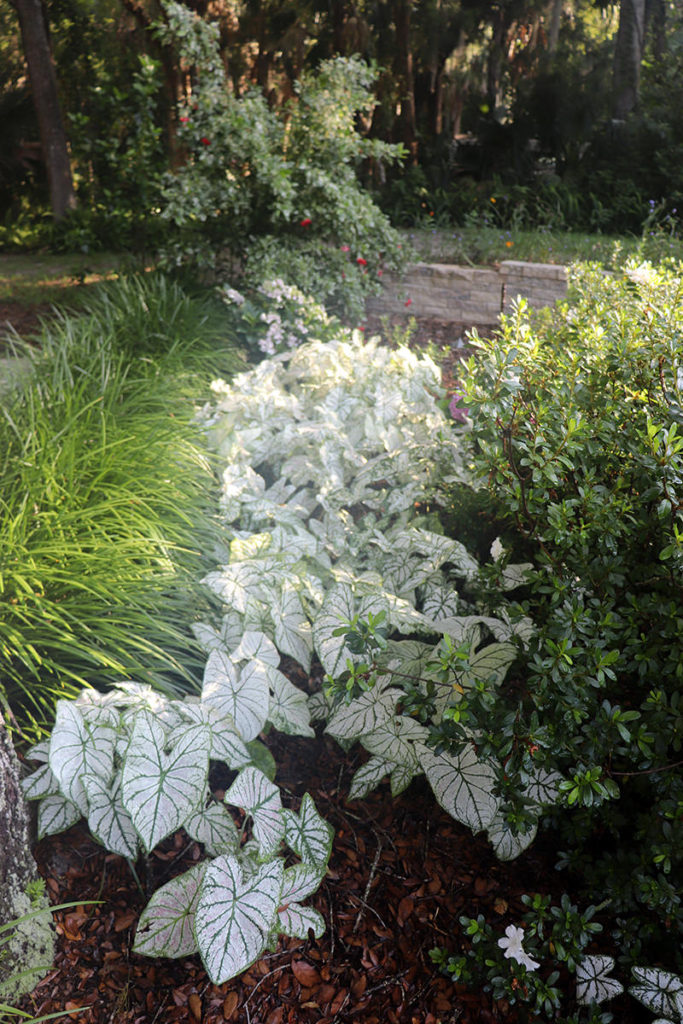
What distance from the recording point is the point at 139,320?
12.8 feet

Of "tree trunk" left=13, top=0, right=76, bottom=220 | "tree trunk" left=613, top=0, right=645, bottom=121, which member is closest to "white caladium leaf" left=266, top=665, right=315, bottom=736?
"tree trunk" left=13, top=0, right=76, bottom=220

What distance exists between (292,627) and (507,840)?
69 cm

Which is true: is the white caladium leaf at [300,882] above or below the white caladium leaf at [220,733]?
below

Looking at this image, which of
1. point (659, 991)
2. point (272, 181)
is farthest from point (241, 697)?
point (272, 181)

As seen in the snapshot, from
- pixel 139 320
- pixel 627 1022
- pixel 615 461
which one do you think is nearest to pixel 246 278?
pixel 139 320

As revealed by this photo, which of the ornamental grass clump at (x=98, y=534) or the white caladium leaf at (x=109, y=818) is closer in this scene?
the white caladium leaf at (x=109, y=818)

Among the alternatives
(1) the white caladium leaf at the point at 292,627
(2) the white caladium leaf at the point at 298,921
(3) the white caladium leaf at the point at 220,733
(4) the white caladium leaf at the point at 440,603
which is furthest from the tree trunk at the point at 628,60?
(2) the white caladium leaf at the point at 298,921

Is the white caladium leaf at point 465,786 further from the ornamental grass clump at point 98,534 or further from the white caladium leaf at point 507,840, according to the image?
the ornamental grass clump at point 98,534

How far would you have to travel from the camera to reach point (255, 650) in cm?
170

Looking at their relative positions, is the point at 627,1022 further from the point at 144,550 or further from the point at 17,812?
the point at 144,550

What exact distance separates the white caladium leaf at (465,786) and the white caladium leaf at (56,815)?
73 centimetres

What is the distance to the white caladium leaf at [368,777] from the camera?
1638mm

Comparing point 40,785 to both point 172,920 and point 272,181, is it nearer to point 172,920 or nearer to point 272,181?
point 172,920

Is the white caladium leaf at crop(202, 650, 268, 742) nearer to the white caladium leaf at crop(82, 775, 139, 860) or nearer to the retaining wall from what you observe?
the white caladium leaf at crop(82, 775, 139, 860)
